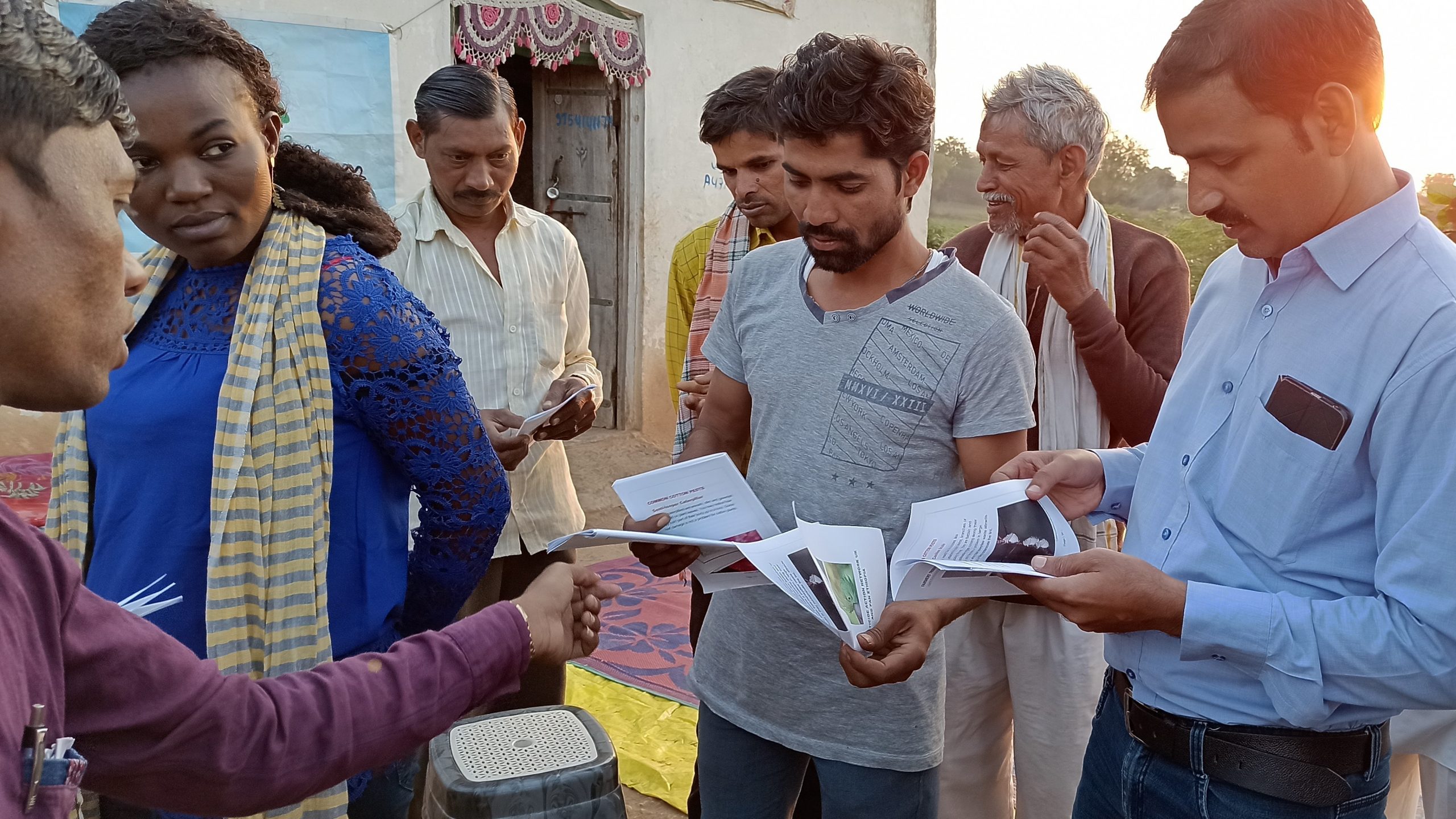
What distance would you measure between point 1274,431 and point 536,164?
307 inches

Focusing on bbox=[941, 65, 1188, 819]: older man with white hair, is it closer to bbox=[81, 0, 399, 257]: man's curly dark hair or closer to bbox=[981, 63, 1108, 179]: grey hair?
bbox=[981, 63, 1108, 179]: grey hair

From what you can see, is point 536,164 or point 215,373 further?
point 536,164

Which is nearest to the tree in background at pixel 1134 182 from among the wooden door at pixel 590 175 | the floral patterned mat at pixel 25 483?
the wooden door at pixel 590 175

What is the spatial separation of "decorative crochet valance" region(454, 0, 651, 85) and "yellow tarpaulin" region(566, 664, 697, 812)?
4.22 meters

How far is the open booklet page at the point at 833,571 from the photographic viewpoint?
177 centimetres

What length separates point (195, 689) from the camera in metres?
1.20

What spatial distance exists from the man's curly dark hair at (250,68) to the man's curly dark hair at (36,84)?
571 millimetres

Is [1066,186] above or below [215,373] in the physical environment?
above

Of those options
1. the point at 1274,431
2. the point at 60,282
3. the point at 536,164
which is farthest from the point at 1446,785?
the point at 536,164

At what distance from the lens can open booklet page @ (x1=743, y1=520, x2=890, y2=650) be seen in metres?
1.77

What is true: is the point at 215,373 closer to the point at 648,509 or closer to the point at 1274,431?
the point at 648,509

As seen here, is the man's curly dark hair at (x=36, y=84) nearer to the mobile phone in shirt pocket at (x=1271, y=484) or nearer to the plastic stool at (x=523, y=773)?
the plastic stool at (x=523, y=773)

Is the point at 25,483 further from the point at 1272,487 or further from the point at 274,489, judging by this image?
the point at 1272,487

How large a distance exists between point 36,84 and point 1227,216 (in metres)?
1.52
